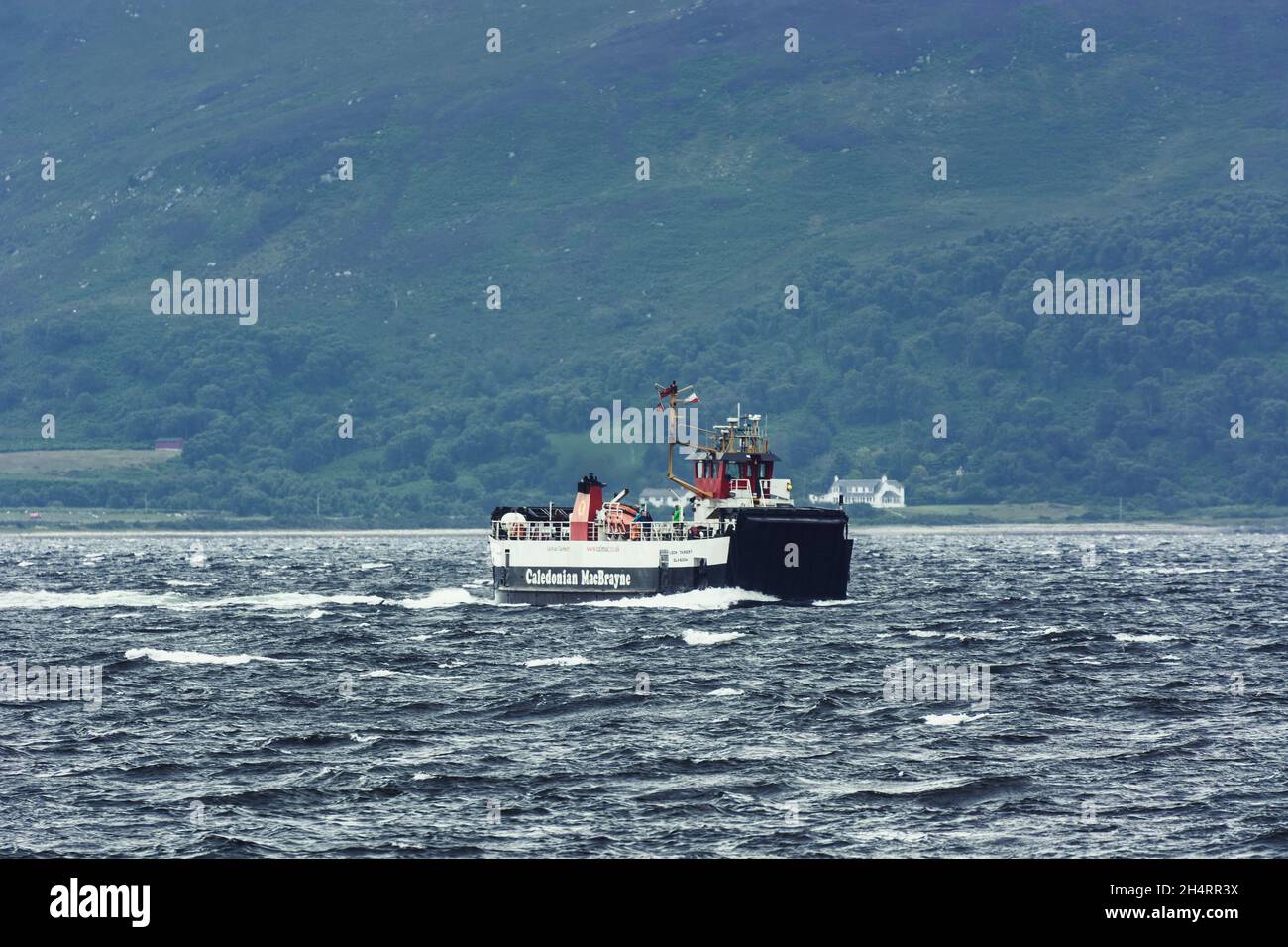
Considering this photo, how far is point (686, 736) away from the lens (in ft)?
145

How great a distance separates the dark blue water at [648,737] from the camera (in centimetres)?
3228

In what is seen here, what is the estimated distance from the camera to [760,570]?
88312 millimetres

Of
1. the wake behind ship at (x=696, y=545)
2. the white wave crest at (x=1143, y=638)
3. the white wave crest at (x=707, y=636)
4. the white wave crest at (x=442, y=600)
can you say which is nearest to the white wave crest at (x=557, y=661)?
the white wave crest at (x=707, y=636)

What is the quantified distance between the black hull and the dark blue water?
1488mm

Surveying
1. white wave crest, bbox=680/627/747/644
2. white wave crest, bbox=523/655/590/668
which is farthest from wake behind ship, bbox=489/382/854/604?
white wave crest, bbox=523/655/590/668

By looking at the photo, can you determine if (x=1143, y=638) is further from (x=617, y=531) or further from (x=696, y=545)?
(x=617, y=531)

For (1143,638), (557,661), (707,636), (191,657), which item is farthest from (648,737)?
(1143,638)

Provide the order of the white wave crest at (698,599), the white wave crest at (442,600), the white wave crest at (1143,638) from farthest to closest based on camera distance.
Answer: the white wave crest at (442,600), the white wave crest at (698,599), the white wave crest at (1143,638)

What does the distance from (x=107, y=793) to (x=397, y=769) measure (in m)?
5.96

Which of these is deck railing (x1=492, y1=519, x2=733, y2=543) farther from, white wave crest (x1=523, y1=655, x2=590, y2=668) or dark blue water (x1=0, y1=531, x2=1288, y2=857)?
white wave crest (x1=523, y1=655, x2=590, y2=668)

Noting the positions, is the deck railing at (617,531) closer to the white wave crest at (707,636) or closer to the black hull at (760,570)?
the black hull at (760,570)

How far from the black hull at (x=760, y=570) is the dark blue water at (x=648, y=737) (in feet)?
4.88

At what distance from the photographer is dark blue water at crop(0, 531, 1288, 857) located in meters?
32.3

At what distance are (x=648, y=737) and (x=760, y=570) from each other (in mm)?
44616
